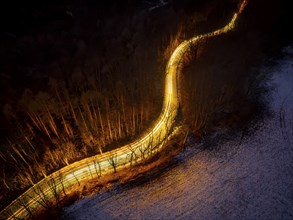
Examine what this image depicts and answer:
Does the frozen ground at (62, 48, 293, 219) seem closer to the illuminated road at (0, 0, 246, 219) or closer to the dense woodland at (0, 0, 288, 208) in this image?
the illuminated road at (0, 0, 246, 219)

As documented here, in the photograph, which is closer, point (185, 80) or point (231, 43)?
point (185, 80)

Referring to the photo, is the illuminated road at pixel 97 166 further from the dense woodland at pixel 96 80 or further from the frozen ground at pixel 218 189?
the frozen ground at pixel 218 189

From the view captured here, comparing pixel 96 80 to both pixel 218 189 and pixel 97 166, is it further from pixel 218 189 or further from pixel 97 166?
pixel 218 189

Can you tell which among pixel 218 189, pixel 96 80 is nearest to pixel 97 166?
pixel 218 189

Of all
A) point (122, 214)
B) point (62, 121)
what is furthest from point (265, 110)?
point (62, 121)

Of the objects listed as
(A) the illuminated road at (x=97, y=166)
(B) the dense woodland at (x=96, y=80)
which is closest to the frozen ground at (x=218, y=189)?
(A) the illuminated road at (x=97, y=166)

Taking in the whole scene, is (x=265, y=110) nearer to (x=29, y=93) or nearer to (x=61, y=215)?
(x=61, y=215)

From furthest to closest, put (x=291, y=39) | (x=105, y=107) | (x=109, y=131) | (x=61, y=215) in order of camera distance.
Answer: (x=291, y=39) < (x=105, y=107) < (x=109, y=131) < (x=61, y=215)
